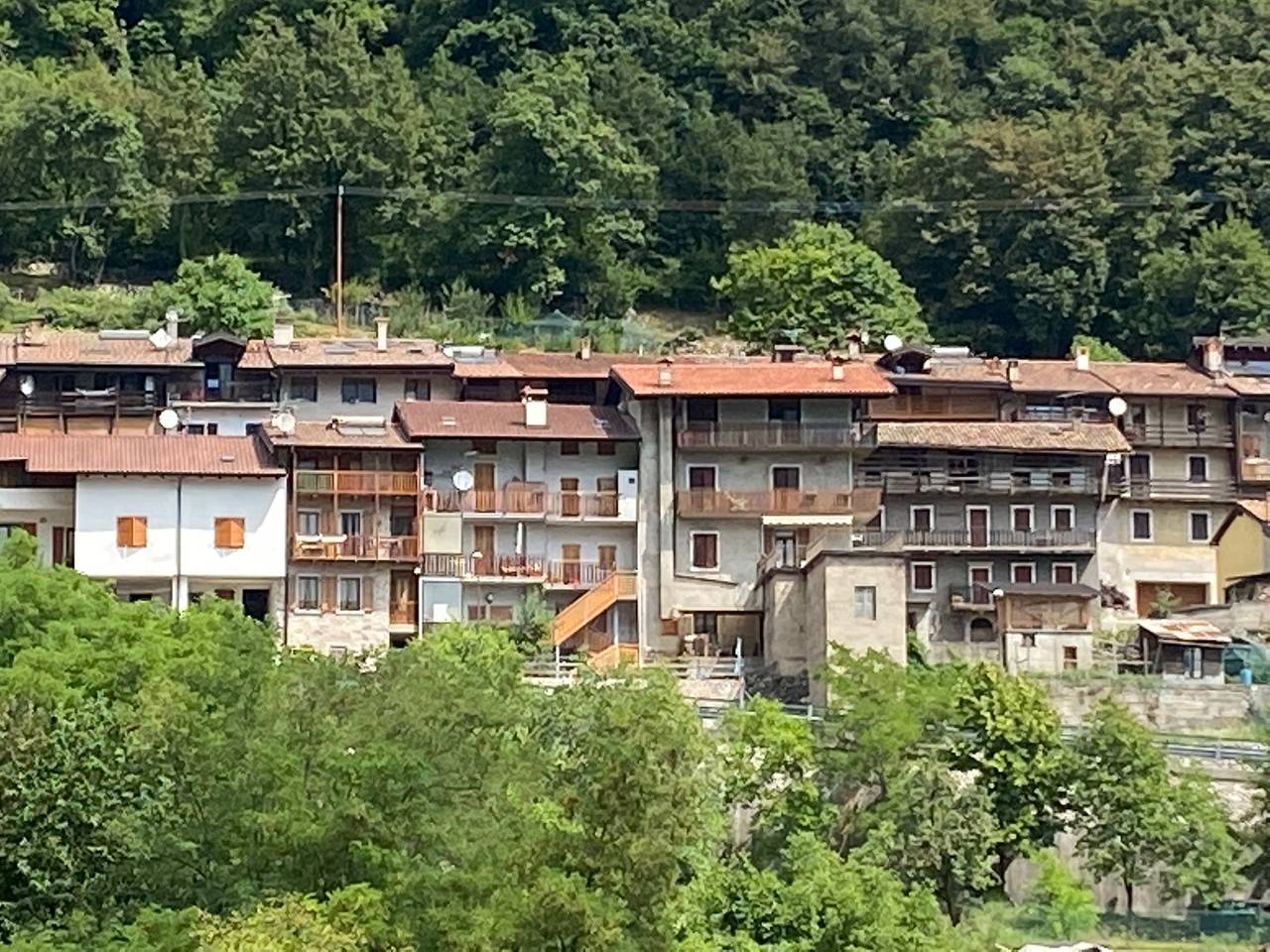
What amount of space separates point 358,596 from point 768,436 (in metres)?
10.2

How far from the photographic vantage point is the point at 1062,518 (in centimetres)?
6619

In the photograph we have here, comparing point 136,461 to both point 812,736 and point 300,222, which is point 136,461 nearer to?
point 812,736

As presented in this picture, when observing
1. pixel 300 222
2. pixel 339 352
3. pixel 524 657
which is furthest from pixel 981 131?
pixel 524 657

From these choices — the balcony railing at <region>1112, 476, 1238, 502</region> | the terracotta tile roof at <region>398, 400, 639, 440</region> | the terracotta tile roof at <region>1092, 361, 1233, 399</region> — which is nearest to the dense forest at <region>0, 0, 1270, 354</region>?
the terracotta tile roof at <region>1092, 361, 1233, 399</region>

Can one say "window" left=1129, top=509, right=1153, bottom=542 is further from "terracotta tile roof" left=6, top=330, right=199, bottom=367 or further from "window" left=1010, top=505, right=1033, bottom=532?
"terracotta tile roof" left=6, top=330, right=199, bottom=367

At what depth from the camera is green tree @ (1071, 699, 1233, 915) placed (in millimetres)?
48656

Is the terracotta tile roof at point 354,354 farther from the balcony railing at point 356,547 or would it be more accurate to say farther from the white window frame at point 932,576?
the white window frame at point 932,576

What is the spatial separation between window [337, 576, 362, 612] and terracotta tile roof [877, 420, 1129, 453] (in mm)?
12685

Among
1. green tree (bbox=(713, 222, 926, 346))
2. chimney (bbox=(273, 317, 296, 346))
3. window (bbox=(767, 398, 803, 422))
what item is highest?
green tree (bbox=(713, 222, 926, 346))

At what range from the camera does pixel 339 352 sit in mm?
68625

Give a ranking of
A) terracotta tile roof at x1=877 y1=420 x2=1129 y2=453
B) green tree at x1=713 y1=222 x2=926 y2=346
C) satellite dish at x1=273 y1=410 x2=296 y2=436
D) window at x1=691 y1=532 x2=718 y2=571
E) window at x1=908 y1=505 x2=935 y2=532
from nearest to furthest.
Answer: satellite dish at x1=273 y1=410 x2=296 y2=436 → window at x1=691 y1=532 x2=718 y2=571 → terracotta tile roof at x1=877 y1=420 x2=1129 y2=453 → window at x1=908 y1=505 x2=935 y2=532 → green tree at x1=713 y1=222 x2=926 y2=346

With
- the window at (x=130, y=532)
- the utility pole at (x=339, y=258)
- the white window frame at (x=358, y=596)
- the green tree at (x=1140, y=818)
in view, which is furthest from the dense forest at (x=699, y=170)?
the green tree at (x=1140, y=818)

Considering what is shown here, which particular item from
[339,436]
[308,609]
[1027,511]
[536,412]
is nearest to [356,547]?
[308,609]

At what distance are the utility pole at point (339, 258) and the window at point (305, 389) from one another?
12.9 meters
